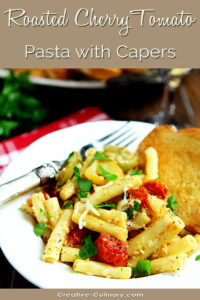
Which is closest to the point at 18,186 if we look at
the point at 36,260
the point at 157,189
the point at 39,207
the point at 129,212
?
the point at 39,207

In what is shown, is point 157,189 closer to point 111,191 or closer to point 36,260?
point 111,191

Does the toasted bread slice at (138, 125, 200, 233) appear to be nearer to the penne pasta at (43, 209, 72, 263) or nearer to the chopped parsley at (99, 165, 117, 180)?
the chopped parsley at (99, 165, 117, 180)

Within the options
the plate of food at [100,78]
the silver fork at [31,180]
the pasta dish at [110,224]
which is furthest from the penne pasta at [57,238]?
the plate of food at [100,78]

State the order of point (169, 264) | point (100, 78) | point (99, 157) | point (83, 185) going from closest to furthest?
point (169, 264), point (83, 185), point (99, 157), point (100, 78)

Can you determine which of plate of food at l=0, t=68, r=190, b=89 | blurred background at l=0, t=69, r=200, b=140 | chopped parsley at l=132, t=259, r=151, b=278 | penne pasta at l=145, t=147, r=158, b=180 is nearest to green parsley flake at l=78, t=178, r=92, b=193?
penne pasta at l=145, t=147, r=158, b=180

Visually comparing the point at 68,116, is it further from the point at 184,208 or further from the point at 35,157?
the point at 184,208
